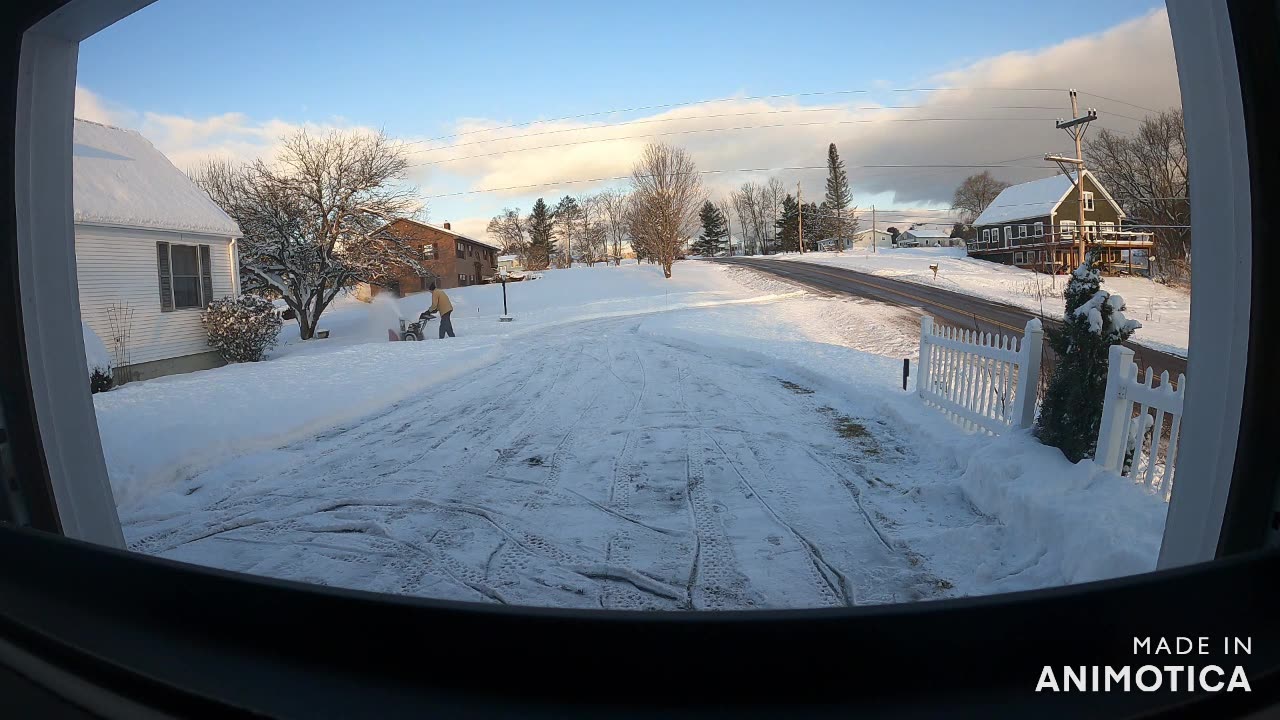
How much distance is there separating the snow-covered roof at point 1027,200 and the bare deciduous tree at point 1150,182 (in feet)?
60.2

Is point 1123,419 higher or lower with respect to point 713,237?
lower

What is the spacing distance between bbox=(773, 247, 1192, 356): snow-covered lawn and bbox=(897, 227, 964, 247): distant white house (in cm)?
2543

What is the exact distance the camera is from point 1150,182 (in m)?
17.1

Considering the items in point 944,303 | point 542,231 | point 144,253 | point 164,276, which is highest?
point 542,231

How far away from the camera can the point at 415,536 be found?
161 inches

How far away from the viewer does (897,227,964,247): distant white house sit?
69.0 metres

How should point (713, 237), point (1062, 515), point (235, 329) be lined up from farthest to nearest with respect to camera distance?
point (713, 237), point (235, 329), point (1062, 515)

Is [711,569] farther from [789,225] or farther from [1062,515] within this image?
[789,225]

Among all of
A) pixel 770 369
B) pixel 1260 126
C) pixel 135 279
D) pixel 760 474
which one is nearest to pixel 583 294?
pixel 135 279

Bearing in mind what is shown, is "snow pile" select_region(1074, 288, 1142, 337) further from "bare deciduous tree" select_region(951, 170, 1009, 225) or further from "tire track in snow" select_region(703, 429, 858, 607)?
"bare deciduous tree" select_region(951, 170, 1009, 225)

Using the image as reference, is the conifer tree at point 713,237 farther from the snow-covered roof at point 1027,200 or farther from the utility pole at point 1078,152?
the utility pole at point 1078,152

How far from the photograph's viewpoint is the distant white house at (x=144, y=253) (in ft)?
43.9

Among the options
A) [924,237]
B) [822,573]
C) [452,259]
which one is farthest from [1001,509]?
[924,237]

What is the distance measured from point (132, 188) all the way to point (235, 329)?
13.0 ft
